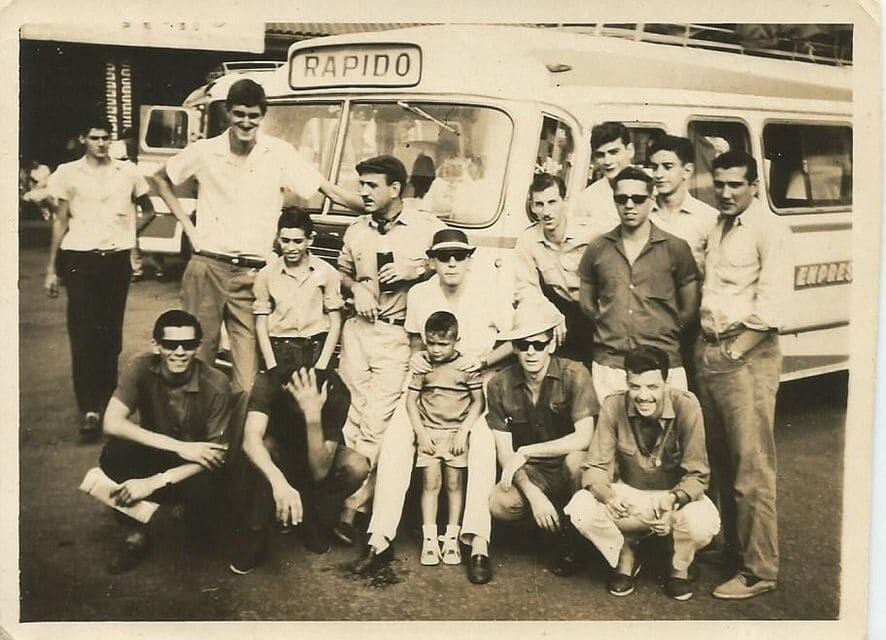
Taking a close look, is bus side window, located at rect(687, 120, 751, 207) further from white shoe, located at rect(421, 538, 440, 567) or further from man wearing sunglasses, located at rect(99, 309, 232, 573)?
man wearing sunglasses, located at rect(99, 309, 232, 573)

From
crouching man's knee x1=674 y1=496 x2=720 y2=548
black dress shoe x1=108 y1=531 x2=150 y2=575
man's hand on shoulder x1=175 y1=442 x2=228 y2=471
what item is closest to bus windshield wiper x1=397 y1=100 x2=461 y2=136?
man's hand on shoulder x1=175 y1=442 x2=228 y2=471

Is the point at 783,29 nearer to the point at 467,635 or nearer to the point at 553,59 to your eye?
the point at 553,59

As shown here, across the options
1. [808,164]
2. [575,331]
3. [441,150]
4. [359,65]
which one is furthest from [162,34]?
[808,164]

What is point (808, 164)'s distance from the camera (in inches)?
147

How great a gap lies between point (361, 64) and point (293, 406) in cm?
137

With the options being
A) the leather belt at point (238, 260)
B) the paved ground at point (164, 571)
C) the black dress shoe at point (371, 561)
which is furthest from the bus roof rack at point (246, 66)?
the black dress shoe at point (371, 561)

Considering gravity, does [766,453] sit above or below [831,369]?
below

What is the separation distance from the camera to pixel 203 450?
12.0 ft

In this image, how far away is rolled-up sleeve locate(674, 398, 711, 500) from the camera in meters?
3.66

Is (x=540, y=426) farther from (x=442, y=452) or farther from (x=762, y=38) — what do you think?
(x=762, y=38)

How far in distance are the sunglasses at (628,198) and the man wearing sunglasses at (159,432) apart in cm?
170

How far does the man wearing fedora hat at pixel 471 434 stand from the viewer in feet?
12.0
